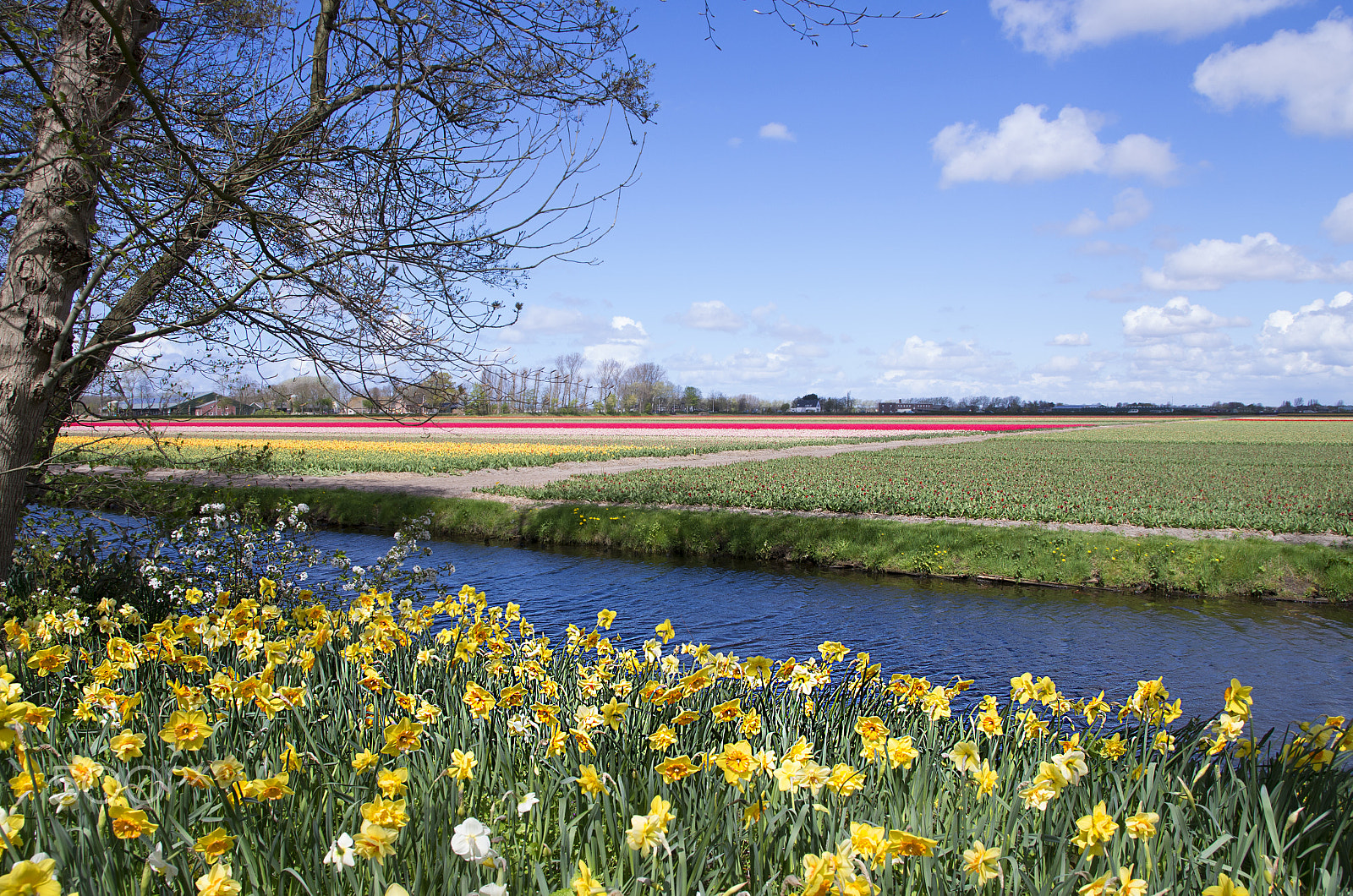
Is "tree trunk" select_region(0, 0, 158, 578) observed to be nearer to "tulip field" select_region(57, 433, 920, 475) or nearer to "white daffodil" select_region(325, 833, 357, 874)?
"white daffodil" select_region(325, 833, 357, 874)

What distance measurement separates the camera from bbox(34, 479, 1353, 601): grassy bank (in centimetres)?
1130

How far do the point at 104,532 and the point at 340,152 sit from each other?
13.4ft

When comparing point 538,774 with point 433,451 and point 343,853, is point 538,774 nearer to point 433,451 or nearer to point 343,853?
point 343,853

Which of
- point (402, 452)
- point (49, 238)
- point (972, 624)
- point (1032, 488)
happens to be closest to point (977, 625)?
point (972, 624)

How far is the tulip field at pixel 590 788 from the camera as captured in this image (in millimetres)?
2281

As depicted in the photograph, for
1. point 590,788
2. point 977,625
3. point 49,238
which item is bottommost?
point 977,625

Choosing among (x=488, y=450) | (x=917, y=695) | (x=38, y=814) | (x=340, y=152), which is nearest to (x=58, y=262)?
(x=340, y=152)

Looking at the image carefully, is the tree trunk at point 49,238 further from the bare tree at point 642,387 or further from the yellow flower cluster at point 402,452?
the bare tree at point 642,387

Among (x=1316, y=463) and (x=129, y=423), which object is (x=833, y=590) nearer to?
(x=129, y=423)

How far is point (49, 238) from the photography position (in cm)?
484

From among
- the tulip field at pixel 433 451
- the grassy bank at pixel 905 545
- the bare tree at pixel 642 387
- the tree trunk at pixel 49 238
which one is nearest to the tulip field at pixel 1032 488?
the grassy bank at pixel 905 545

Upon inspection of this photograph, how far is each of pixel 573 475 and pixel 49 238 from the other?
62.5 feet

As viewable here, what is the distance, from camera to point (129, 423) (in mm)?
5824

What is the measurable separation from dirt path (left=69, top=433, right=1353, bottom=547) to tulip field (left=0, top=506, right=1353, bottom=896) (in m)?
4.11
